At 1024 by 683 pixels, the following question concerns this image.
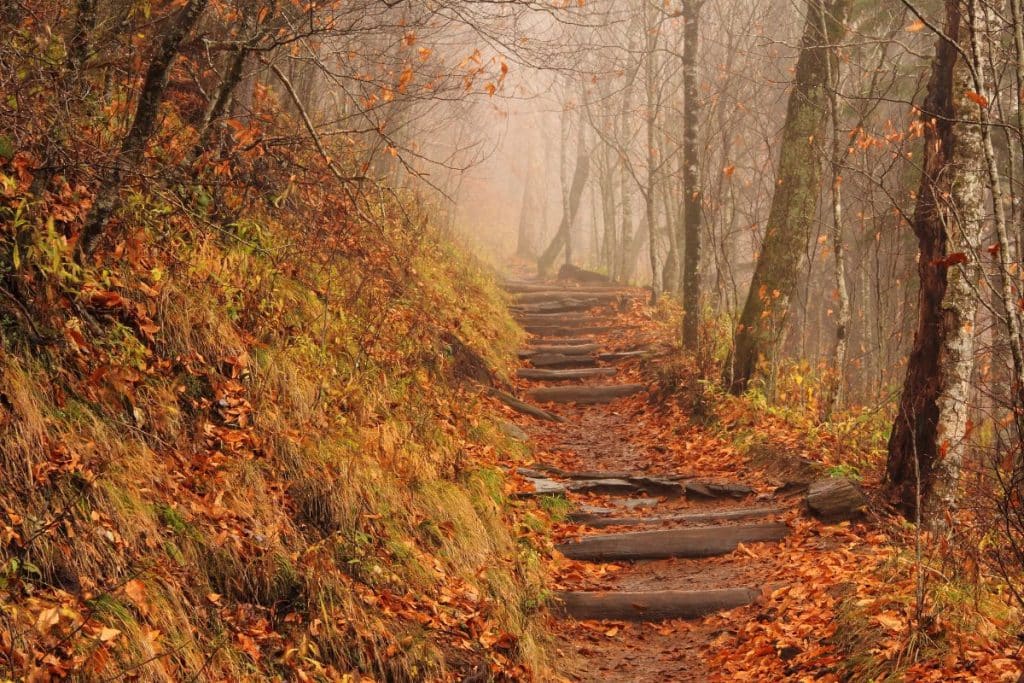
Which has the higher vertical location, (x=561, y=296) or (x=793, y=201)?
(x=793, y=201)

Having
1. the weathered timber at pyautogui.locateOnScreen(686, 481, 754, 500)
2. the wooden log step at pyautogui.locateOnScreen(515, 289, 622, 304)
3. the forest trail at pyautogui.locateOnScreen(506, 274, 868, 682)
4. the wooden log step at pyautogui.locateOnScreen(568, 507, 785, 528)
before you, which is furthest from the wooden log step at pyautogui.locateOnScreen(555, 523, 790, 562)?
the wooden log step at pyautogui.locateOnScreen(515, 289, 622, 304)

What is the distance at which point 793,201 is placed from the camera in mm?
10258

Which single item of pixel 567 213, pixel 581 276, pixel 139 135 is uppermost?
pixel 567 213

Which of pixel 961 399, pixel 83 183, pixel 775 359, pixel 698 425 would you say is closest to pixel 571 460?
pixel 698 425

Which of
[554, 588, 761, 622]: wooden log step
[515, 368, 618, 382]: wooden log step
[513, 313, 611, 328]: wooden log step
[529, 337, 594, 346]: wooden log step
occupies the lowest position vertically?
[554, 588, 761, 622]: wooden log step

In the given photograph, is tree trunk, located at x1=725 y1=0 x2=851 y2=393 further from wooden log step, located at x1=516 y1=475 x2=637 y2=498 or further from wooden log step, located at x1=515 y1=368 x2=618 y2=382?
wooden log step, located at x1=515 y1=368 x2=618 y2=382

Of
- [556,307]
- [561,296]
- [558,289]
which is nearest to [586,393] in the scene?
[556,307]

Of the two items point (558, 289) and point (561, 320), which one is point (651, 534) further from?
point (558, 289)

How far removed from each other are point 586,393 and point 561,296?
7.18m

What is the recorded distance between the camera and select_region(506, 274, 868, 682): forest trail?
5.84m

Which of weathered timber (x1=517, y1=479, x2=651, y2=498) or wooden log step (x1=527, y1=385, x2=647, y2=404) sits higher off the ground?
wooden log step (x1=527, y1=385, x2=647, y2=404)

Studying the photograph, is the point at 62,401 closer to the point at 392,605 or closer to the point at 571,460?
the point at 392,605

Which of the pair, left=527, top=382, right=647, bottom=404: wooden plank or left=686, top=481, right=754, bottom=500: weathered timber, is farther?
left=527, top=382, right=647, bottom=404: wooden plank

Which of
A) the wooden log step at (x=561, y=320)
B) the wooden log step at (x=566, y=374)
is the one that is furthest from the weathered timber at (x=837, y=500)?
the wooden log step at (x=561, y=320)
